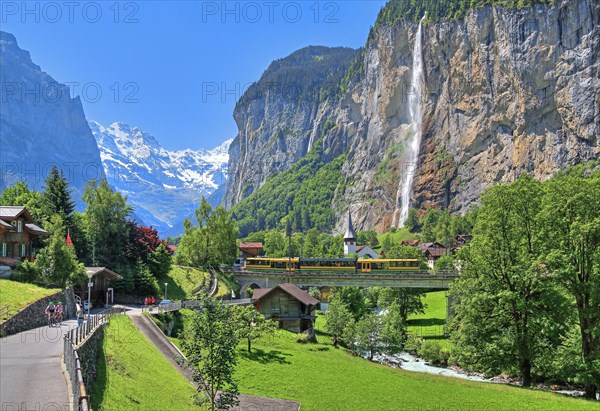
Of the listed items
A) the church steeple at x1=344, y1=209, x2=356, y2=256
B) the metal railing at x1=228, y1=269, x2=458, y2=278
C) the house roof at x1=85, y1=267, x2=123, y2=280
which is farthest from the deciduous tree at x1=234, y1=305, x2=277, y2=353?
the church steeple at x1=344, y1=209, x2=356, y2=256

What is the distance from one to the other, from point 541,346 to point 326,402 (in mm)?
14129

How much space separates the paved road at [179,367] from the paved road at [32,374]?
6317 mm

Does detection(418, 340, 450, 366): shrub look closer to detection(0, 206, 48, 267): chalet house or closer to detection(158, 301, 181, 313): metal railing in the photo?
detection(158, 301, 181, 313): metal railing

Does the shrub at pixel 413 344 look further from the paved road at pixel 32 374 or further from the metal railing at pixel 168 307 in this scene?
the paved road at pixel 32 374

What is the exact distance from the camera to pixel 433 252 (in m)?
130

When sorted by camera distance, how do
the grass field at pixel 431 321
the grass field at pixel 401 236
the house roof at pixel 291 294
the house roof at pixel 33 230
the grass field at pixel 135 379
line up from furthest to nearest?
the grass field at pixel 401 236 < the grass field at pixel 431 321 < the house roof at pixel 291 294 < the house roof at pixel 33 230 < the grass field at pixel 135 379

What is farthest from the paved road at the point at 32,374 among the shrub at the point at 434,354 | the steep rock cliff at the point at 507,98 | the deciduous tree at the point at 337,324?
the steep rock cliff at the point at 507,98

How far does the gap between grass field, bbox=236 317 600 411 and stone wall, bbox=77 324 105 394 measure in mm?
9455

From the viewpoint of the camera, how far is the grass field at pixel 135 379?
22.0 metres

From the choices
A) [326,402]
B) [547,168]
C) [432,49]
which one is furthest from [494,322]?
[432,49]

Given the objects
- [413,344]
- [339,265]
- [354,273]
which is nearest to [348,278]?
[354,273]

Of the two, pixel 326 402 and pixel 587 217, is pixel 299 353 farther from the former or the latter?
pixel 587 217

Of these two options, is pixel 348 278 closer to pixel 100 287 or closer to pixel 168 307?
pixel 168 307

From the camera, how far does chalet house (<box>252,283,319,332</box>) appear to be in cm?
5875
